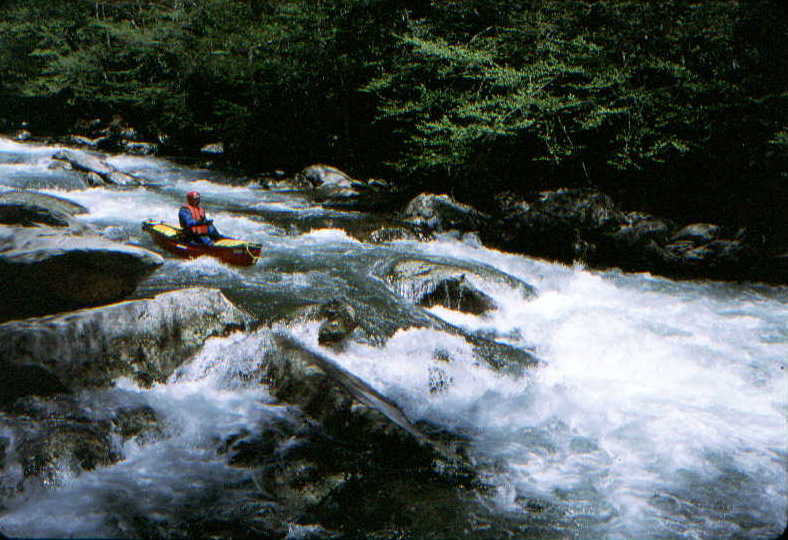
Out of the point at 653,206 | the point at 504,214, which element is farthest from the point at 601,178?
the point at 504,214

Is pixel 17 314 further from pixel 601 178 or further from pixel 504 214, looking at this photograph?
pixel 601 178

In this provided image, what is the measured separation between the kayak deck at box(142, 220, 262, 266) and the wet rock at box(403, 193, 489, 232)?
3768mm

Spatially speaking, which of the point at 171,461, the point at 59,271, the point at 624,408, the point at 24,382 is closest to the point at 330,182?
the point at 59,271

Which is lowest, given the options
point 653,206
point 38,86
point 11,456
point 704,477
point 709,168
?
point 704,477

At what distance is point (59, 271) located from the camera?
5082mm

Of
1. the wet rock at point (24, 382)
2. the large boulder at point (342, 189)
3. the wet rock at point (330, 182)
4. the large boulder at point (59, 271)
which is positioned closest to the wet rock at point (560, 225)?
the large boulder at point (342, 189)

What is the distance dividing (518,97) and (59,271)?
8338 mm

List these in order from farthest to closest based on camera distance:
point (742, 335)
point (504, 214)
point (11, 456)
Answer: point (504, 214), point (742, 335), point (11, 456)

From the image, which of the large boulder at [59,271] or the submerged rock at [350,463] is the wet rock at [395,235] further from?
the submerged rock at [350,463]

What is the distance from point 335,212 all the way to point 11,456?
8416 mm

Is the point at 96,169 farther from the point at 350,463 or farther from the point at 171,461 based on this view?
the point at 350,463

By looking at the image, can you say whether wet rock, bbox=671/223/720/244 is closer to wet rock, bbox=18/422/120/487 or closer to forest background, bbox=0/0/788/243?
forest background, bbox=0/0/788/243

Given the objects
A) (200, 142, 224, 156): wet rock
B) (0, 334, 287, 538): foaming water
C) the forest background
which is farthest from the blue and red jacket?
(200, 142, 224, 156): wet rock

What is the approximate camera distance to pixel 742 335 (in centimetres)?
694
